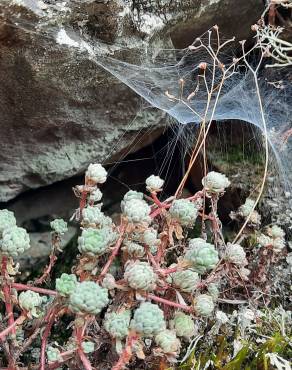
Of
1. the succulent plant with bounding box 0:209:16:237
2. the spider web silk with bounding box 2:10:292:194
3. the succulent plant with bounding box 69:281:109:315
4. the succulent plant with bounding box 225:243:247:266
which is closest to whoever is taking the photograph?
the succulent plant with bounding box 69:281:109:315

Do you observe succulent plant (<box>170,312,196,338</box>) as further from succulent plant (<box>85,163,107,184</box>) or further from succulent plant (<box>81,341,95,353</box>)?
succulent plant (<box>85,163,107,184</box>)

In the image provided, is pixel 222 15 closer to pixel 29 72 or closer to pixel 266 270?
pixel 29 72

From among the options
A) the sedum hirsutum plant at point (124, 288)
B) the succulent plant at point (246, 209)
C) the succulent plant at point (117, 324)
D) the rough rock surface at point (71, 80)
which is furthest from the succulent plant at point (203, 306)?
the rough rock surface at point (71, 80)

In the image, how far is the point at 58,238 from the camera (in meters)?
1.00

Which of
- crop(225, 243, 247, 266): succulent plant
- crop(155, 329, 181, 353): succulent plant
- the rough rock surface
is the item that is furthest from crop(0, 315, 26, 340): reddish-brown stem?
the rough rock surface

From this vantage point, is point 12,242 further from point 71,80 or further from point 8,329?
point 71,80

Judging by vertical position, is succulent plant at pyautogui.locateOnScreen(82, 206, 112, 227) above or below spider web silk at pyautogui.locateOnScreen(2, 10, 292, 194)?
below

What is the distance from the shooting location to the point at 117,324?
28.8 inches

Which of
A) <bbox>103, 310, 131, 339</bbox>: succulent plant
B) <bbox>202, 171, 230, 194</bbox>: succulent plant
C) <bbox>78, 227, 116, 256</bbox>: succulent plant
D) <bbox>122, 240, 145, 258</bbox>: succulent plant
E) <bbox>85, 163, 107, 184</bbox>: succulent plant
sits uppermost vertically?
<bbox>85, 163, 107, 184</bbox>: succulent plant

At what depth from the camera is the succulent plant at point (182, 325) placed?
2.66ft

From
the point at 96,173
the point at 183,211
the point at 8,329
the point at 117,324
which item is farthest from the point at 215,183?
the point at 8,329

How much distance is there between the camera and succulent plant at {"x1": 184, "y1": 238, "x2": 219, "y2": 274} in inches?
29.2

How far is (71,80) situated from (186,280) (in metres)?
0.52

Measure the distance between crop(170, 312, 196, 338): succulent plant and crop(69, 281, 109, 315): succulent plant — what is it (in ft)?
0.57
